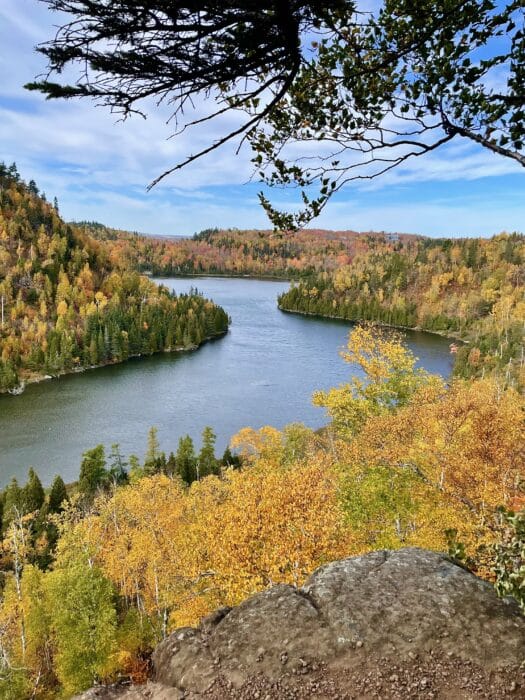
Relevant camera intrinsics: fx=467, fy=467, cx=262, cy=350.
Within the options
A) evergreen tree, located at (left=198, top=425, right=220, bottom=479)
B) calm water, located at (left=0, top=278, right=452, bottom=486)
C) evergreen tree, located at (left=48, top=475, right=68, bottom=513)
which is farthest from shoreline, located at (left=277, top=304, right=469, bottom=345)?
evergreen tree, located at (left=48, top=475, right=68, bottom=513)

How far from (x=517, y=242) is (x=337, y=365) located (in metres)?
145

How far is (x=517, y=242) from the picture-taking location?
19250 centimetres

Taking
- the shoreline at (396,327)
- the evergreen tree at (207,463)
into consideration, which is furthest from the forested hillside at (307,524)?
the shoreline at (396,327)

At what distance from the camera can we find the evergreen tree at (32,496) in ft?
120

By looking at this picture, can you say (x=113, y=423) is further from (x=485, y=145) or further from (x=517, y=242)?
(x=517, y=242)

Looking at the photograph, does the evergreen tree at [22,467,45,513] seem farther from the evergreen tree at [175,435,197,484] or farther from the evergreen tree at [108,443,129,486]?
the evergreen tree at [175,435,197,484]

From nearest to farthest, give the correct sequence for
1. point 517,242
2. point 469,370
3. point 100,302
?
point 469,370
point 100,302
point 517,242

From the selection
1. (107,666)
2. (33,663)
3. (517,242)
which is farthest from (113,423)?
(517,242)

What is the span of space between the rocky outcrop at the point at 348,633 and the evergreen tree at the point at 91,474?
3853cm

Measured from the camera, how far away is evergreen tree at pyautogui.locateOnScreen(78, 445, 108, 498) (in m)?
42.4

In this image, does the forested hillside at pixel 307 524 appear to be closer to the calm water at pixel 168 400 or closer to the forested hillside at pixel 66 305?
the calm water at pixel 168 400

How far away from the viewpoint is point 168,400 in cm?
7069

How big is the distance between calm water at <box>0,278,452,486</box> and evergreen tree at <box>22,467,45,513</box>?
350 inches

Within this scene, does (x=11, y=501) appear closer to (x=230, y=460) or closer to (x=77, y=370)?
(x=230, y=460)
